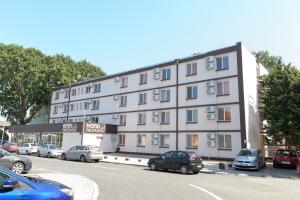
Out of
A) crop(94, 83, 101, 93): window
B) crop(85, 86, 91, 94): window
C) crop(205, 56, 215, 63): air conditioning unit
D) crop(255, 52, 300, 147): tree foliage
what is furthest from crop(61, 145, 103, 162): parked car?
crop(85, 86, 91, 94): window

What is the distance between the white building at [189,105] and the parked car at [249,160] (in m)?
4.02

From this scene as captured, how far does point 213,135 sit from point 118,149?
1496cm

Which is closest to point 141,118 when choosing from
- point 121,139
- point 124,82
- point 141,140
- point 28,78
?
point 141,140

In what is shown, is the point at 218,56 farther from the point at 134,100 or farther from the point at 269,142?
the point at 134,100

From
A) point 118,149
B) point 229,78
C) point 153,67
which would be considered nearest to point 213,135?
point 229,78

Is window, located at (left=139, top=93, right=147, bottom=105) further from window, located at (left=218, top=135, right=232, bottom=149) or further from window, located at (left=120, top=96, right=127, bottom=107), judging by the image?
window, located at (left=218, top=135, right=232, bottom=149)

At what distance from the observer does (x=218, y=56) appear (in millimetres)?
30781

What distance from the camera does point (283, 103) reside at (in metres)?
23.2

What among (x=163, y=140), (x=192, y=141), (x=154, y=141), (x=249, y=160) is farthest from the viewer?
(x=154, y=141)

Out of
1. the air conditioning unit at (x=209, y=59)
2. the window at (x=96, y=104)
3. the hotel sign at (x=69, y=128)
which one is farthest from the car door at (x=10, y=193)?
the window at (x=96, y=104)

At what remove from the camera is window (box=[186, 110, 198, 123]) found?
31.6 m

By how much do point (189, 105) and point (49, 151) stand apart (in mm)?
16395

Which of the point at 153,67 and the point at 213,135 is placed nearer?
the point at 213,135

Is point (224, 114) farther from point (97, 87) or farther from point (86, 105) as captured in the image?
point (86, 105)
